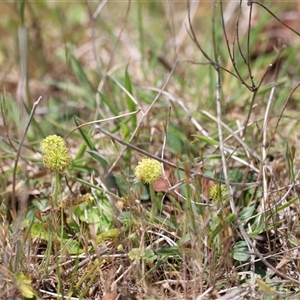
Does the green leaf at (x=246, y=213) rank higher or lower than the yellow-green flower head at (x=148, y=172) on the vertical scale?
lower

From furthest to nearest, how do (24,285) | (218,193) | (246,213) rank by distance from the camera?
(246,213) < (218,193) < (24,285)

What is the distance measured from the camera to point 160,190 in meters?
1.42

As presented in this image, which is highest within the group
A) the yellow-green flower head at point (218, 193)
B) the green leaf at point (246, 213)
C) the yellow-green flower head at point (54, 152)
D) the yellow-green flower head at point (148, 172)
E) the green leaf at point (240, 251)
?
the yellow-green flower head at point (54, 152)

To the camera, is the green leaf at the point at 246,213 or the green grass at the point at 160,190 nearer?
the green grass at the point at 160,190

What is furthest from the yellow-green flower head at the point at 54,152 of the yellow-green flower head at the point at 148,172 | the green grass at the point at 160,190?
the yellow-green flower head at the point at 148,172

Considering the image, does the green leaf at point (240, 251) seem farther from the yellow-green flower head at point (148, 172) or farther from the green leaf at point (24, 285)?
the green leaf at point (24, 285)

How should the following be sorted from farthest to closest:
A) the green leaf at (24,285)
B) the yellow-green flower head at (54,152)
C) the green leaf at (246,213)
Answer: the green leaf at (246,213)
the yellow-green flower head at (54,152)
the green leaf at (24,285)

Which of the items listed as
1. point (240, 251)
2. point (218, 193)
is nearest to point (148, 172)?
point (218, 193)

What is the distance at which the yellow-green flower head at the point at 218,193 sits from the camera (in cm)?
125

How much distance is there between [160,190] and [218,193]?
199mm

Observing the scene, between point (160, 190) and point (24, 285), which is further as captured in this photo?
point (160, 190)

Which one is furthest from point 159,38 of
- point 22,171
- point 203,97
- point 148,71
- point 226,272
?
point 226,272

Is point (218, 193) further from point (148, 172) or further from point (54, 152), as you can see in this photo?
point (54, 152)

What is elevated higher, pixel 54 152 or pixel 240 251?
pixel 54 152
